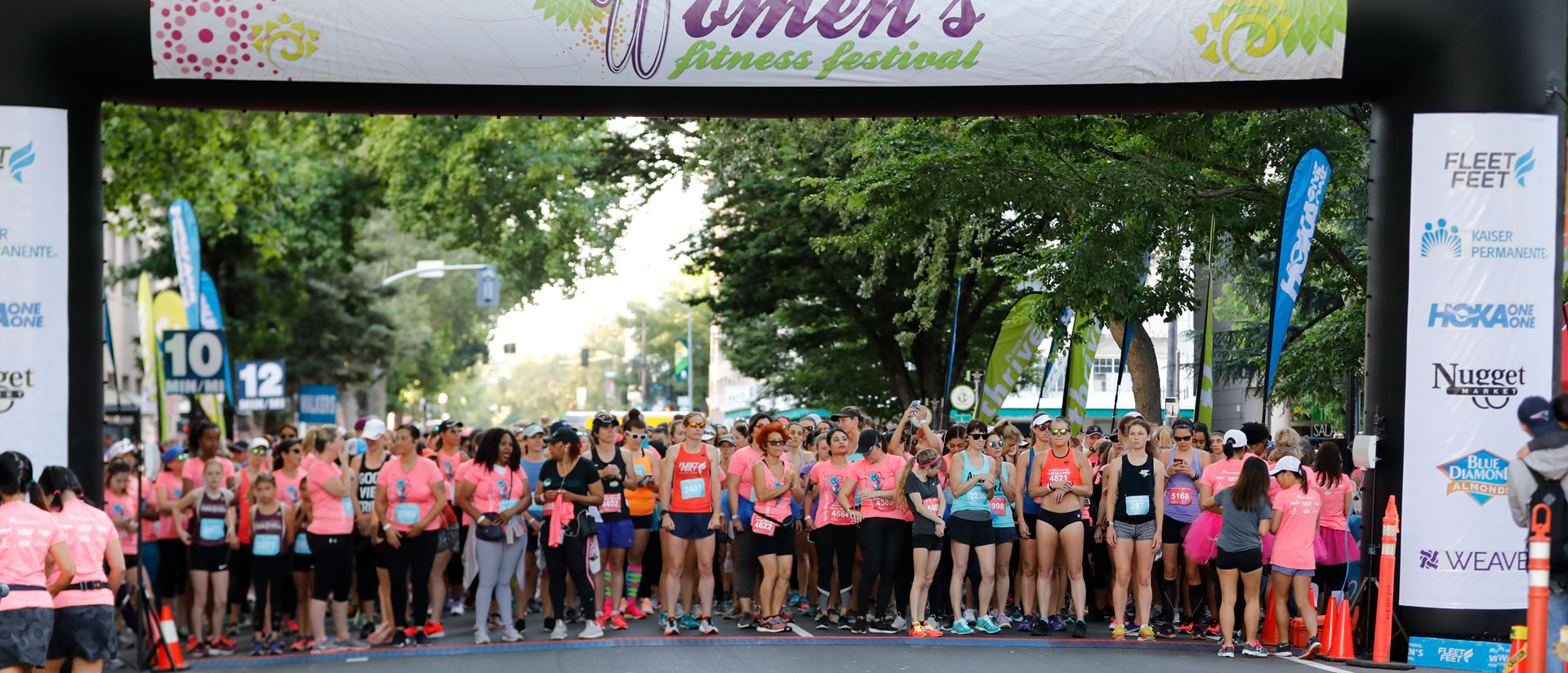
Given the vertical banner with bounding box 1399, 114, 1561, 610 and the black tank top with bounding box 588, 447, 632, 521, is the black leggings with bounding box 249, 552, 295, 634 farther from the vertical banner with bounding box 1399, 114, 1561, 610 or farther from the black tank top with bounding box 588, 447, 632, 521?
the vertical banner with bounding box 1399, 114, 1561, 610

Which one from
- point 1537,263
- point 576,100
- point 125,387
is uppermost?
point 576,100

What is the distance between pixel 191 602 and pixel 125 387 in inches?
1704

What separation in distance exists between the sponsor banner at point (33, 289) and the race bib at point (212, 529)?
1.73m

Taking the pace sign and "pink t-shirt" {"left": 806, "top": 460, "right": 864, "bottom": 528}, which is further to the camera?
the pace sign

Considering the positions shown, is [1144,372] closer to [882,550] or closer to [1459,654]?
[882,550]

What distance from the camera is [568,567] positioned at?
12.8 m

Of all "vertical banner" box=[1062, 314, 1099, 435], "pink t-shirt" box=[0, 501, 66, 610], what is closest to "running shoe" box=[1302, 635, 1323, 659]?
"pink t-shirt" box=[0, 501, 66, 610]

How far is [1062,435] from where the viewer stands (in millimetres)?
12625

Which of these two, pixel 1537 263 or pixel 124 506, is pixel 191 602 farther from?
pixel 1537 263

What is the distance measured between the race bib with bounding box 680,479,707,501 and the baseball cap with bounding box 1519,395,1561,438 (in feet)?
22.3

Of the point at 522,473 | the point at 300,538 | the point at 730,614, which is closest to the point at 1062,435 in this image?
the point at 730,614

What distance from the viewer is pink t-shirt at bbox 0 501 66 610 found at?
7648 millimetres

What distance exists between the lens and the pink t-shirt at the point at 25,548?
7648mm

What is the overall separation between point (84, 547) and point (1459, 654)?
9186mm
